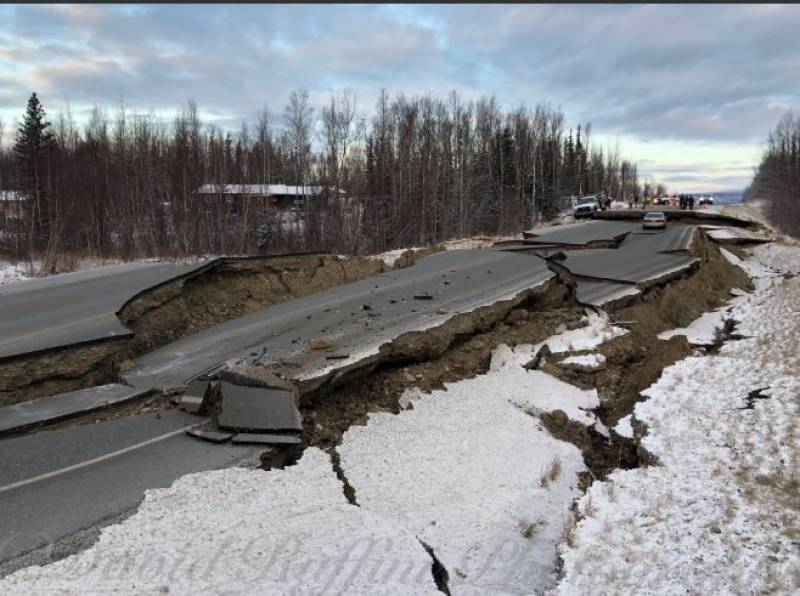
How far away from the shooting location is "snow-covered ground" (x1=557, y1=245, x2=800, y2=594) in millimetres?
4652

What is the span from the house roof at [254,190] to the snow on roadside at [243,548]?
41.1m

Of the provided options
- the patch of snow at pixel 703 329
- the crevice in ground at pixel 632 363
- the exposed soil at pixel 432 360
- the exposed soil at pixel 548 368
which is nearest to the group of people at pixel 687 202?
the crevice in ground at pixel 632 363

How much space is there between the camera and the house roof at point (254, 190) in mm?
43844

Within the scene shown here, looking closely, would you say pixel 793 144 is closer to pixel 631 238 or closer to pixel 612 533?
pixel 631 238

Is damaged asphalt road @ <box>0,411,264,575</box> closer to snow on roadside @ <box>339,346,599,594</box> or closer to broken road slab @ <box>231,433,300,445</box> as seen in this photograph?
broken road slab @ <box>231,433,300,445</box>

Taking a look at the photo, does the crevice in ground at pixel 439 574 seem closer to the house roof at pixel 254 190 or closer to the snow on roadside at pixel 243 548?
the snow on roadside at pixel 243 548

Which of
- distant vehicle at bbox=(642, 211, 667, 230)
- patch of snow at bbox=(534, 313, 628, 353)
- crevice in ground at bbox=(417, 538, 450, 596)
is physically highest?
distant vehicle at bbox=(642, 211, 667, 230)

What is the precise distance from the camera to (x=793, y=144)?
9088cm

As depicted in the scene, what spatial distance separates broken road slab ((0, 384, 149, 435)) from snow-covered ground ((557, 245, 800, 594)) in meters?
5.14

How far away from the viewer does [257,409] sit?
20.3 feet

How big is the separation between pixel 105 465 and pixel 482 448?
4.11 meters

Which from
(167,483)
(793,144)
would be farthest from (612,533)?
(793,144)

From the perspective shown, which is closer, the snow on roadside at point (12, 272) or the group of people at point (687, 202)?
the snow on roadside at point (12, 272)

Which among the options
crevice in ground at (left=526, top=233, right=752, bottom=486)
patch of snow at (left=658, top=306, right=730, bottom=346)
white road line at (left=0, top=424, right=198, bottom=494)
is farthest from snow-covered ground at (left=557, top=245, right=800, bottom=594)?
white road line at (left=0, top=424, right=198, bottom=494)
